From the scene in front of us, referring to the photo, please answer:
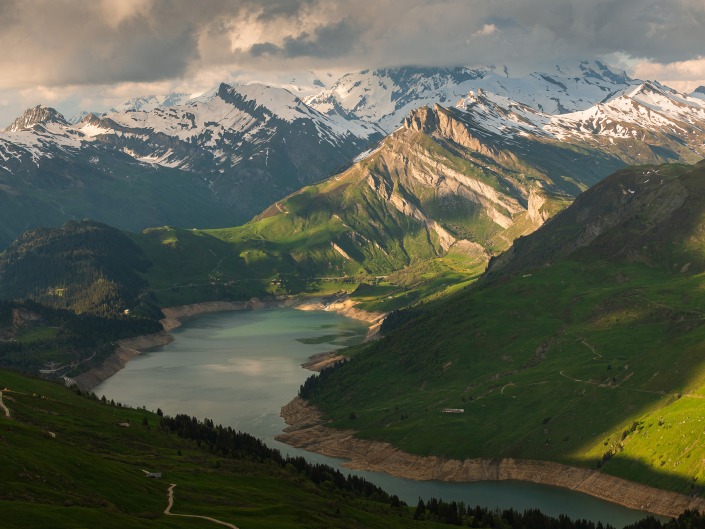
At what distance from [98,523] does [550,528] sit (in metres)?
85.1

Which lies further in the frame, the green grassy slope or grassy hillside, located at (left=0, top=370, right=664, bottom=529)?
grassy hillside, located at (left=0, top=370, right=664, bottom=529)

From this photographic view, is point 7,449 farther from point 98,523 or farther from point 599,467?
point 599,467

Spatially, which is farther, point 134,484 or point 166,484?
point 166,484

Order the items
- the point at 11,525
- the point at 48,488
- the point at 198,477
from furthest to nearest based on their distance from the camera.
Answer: the point at 198,477 → the point at 48,488 → the point at 11,525

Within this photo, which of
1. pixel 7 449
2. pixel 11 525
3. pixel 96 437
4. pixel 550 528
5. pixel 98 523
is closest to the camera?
pixel 11 525

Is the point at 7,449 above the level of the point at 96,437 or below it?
above

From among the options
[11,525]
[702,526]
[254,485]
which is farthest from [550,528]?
[11,525]

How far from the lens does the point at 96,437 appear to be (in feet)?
545

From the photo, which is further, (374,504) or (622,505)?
(622,505)

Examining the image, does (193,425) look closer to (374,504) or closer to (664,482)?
(374,504)

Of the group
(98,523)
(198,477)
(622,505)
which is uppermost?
(98,523)

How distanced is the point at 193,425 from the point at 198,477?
56.4m

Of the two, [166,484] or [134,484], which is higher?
[134,484]

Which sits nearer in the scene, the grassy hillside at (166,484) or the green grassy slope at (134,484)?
the green grassy slope at (134,484)
